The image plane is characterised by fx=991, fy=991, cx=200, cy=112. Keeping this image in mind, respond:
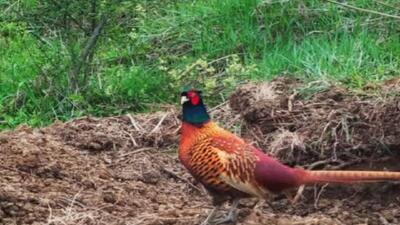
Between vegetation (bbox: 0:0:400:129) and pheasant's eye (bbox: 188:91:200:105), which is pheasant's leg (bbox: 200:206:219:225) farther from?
vegetation (bbox: 0:0:400:129)

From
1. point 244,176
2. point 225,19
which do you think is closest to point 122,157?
point 244,176

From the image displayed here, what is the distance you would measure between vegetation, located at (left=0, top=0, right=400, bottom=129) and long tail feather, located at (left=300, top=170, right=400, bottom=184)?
227 cm

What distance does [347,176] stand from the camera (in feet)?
13.7

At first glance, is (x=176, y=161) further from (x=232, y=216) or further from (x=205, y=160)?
(x=205, y=160)

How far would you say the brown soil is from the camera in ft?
15.1

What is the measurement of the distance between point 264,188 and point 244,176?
0.11 meters

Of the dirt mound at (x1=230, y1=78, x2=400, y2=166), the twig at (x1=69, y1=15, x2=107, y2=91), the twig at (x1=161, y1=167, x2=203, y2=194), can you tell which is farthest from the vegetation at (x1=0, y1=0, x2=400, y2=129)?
the twig at (x1=161, y1=167, x2=203, y2=194)

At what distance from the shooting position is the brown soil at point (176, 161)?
15.1ft

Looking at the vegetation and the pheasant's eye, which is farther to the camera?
the vegetation

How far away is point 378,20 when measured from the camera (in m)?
7.55

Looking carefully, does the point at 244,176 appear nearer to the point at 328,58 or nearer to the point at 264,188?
the point at 264,188

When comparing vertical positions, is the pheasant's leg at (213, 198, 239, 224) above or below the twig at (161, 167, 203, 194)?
above

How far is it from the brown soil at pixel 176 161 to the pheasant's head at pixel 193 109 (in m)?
0.45

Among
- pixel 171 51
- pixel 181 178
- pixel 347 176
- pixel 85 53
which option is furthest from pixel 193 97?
pixel 171 51
